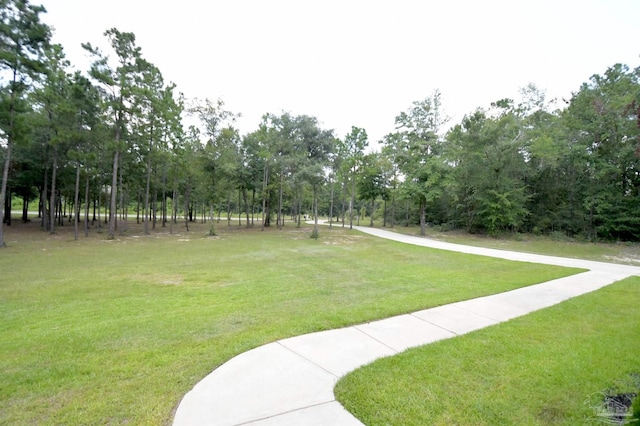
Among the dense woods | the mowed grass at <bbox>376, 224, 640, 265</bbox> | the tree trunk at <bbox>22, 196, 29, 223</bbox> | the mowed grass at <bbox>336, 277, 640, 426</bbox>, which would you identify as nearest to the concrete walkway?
the mowed grass at <bbox>336, 277, 640, 426</bbox>

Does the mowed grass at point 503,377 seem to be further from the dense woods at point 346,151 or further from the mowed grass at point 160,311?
the dense woods at point 346,151

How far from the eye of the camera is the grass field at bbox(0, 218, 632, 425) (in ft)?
8.18

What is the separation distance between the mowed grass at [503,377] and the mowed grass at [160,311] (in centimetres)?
130

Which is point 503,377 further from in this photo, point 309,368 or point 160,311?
point 160,311

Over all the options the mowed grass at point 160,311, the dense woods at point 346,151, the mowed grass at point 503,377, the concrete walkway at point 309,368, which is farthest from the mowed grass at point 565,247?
the mowed grass at point 503,377

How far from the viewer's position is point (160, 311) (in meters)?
4.71

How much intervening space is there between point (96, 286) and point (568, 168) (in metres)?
27.8

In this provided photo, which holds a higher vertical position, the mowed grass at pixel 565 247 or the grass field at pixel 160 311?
the mowed grass at pixel 565 247

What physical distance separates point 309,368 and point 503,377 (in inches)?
76.4

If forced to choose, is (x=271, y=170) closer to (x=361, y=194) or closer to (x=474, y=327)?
(x=361, y=194)

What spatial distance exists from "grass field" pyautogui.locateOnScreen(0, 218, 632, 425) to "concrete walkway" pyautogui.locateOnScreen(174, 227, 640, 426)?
0.76ft

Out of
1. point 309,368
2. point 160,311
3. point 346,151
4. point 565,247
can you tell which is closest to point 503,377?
point 309,368

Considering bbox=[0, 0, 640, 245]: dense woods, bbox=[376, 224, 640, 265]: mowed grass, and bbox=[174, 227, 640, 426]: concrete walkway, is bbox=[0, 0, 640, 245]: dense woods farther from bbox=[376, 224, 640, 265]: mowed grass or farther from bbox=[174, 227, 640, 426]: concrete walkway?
bbox=[174, 227, 640, 426]: concrete walkway

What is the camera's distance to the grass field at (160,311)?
8.18 feet
